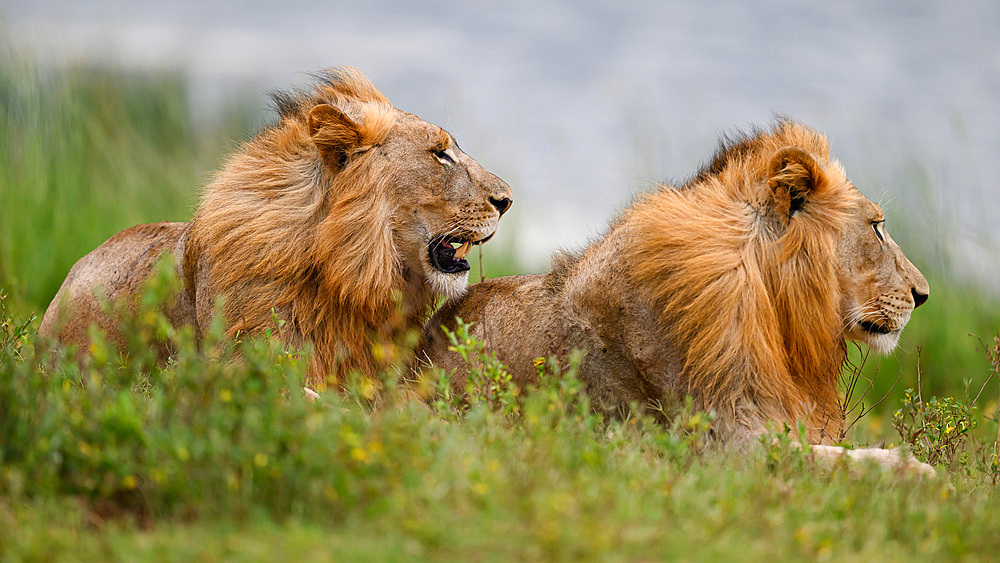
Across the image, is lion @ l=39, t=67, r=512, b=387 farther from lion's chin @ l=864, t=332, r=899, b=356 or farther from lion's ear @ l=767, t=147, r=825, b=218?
lion's chin @ l=864, t=332, r=899, b=356

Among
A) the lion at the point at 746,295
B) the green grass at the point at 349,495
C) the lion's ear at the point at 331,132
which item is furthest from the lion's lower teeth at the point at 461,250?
the green grass at the point at 349,495

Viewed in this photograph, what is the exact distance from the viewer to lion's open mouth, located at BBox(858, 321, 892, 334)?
4750 millimetres

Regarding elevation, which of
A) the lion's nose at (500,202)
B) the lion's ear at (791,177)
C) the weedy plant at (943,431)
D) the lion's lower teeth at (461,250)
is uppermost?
the lion's ear at (791,177)

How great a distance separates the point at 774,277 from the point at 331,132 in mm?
2362

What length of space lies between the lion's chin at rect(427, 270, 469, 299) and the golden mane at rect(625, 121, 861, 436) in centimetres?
107

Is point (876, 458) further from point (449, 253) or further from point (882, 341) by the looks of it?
point (449, 253)

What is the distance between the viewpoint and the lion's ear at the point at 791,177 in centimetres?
454

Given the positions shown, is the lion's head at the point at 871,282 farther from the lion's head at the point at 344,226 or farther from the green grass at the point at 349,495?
the lion's head at the point at 344,226

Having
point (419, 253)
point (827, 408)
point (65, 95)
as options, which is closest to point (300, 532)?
point (419, 253)

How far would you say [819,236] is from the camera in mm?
4566

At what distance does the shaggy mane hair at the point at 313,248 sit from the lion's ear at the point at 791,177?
1.97 metres

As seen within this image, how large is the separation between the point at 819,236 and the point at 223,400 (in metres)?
2.82

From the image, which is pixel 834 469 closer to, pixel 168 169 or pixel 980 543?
pixel 980 543

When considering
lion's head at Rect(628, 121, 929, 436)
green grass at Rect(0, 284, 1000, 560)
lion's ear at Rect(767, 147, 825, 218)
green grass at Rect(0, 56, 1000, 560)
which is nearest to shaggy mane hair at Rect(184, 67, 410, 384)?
green grass at Rect(0, 56, 1000, 560)
